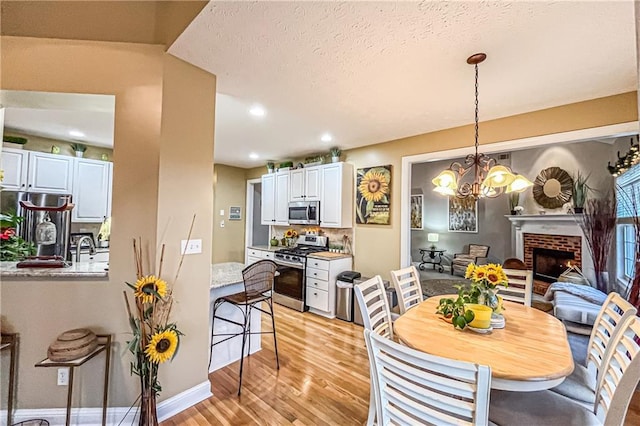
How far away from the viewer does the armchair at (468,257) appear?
21.8 ft

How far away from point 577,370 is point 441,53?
2191 millimetres

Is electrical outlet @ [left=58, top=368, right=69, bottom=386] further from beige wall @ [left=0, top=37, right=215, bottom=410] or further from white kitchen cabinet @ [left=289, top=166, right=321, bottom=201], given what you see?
white kitchen cabinet @ [left=289, top=166, right=321, bottom=201]

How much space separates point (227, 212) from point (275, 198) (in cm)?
146

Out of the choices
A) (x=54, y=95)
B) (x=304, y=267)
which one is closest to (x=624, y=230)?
(x=304, y=267)

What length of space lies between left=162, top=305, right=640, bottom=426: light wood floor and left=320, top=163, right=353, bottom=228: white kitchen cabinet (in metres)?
1.74

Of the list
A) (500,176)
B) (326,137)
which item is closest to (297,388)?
(500,176)

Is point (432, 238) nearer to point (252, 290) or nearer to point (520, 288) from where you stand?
point (520, 288)

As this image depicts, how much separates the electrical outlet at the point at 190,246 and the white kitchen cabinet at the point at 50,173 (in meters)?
3.34

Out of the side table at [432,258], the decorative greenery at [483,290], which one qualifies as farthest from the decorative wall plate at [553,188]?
the decorative greenery at [483,290]

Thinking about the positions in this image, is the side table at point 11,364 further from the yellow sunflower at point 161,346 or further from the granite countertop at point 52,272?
the yellow sunflower at point 161,346

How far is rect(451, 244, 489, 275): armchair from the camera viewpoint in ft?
21.8

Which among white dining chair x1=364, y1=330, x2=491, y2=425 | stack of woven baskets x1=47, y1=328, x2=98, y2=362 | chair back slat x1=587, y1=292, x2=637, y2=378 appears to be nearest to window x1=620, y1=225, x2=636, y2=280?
chair back slat x1=587, y1=292, x2=637, y2=378

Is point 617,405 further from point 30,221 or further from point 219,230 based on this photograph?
point 219,230

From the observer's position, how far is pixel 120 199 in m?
1.93
